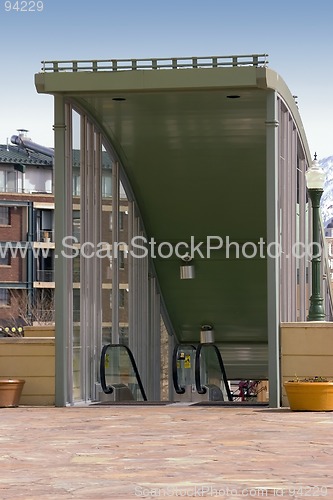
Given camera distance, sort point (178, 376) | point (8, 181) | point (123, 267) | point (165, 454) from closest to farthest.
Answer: point (165, 454)
point (178, 376)
point (123, 267)
point (8, 181)

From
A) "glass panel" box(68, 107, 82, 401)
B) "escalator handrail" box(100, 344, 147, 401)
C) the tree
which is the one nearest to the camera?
"glass panel" box(68, 107, 82, 401)

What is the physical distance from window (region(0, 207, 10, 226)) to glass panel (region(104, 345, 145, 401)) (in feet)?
195

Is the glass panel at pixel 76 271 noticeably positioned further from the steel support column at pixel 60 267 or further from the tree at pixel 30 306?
the tree at pixel 30 306

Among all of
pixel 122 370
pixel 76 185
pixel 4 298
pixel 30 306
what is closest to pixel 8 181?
pixel 4 298

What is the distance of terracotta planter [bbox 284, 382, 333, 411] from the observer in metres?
19.4

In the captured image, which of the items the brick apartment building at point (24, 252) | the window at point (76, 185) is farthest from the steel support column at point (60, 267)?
the brick apartment building at point (24, 252)

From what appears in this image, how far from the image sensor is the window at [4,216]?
8496 cm

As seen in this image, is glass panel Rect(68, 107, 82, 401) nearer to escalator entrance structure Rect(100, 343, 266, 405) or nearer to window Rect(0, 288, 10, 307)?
escalator entrance structure Rect(100, 343, 266, 405)

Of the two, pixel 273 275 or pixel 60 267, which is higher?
pixel 60 267

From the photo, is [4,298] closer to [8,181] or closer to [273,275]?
[8,181]

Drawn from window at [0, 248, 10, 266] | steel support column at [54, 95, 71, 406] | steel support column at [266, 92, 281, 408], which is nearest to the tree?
window at [0, 248, 10, 266]

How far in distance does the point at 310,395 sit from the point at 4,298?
6562cm

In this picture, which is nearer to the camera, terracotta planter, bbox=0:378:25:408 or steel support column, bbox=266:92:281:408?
steel support column, bbox=266:92:281:408

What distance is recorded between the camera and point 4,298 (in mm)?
83875
